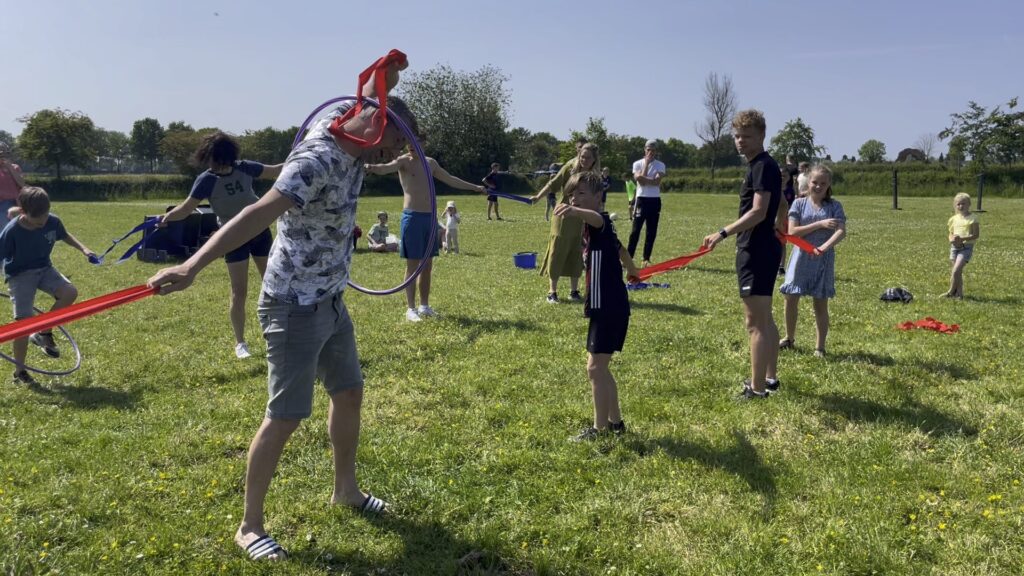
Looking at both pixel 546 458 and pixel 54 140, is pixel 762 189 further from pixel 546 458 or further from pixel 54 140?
pixel 54 140

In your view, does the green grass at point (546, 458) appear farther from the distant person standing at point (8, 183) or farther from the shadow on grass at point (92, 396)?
the distant person standing at point (8, 183)

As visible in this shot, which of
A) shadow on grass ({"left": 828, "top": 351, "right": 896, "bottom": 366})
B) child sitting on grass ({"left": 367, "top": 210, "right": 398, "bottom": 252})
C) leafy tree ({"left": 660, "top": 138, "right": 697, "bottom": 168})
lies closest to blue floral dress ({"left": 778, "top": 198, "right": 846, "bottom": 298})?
shadow on grass ({"left": 828, "top": 351, "right": 896, "bottom": 366})

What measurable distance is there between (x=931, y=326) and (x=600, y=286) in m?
5.21

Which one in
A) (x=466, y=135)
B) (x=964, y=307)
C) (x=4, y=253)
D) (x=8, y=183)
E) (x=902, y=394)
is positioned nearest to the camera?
(x=902, y=394)

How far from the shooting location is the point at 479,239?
63.9 ft

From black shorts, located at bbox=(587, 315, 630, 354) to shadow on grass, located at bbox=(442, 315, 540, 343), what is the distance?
10.0ft

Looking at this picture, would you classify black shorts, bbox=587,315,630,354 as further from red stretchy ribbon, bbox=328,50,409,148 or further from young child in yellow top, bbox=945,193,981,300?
young child in yellow top, bbox=945,193,981,300

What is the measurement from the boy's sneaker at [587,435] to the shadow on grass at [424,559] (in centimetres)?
132

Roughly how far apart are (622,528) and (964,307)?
7454 mm

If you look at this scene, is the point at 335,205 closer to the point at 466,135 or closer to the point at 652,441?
the point at 652,441

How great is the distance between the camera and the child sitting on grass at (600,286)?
4.36 meters

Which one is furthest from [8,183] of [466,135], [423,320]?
[466,135]

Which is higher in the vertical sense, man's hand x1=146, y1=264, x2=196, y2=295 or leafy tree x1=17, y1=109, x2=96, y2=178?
leafy tree x1=17, y1=109, x2=96, y2=178

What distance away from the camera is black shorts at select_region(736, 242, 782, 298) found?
17.0 ft
